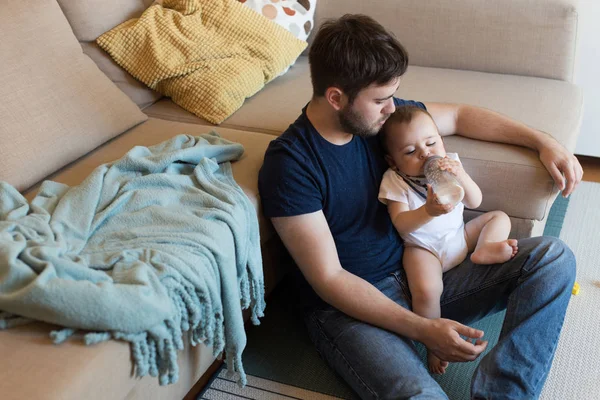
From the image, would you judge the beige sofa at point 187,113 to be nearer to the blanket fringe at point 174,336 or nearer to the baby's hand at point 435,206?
the blanket fringe at point 174,336

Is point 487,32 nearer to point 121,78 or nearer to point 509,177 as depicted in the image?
point 509,177

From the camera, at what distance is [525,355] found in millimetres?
1409

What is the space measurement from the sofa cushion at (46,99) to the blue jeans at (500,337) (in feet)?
2.64

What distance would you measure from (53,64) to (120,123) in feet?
0.82

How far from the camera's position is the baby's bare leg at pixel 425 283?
153 cm

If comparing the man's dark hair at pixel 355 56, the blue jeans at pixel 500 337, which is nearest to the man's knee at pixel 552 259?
the blue jeans at pixel 500 337

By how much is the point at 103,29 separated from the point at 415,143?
1205 mm

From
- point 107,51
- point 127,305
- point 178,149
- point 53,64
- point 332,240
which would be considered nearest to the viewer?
point 127,305

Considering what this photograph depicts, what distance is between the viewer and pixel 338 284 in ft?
4.73

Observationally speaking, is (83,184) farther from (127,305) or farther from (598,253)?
(598,253)

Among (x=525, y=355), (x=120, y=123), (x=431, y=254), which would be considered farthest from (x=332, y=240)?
(x=120, y=123)

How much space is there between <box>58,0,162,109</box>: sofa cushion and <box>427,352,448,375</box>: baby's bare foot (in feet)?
4.20

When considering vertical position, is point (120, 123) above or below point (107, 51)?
below

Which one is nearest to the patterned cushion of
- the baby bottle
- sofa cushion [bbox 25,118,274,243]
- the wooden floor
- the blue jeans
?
sofa cushion [bbox 25,118,274,243]
